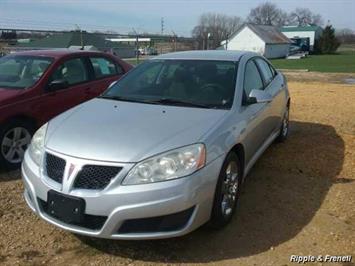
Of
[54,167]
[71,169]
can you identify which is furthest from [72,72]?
[71,169]

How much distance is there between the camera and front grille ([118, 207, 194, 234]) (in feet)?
11.0

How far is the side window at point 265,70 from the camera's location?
5.90m

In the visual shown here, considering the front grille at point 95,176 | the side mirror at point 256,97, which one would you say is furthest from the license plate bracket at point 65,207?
the side mirror at point 256,97

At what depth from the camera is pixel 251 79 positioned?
205 inches

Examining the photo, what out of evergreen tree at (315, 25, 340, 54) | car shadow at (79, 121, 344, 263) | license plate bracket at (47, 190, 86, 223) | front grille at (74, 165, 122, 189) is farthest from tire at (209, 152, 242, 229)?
evergreen tree at (315, 25, 340, 54)

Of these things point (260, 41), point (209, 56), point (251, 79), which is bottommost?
point (260, 41)

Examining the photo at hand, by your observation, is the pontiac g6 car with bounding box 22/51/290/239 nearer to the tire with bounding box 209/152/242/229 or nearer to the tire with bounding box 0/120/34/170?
the tire with bounding box 209/152/242/229

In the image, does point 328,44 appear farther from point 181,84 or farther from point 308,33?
point 181,84

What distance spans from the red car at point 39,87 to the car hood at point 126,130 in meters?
1.78

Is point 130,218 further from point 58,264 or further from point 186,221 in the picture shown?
point 58,264

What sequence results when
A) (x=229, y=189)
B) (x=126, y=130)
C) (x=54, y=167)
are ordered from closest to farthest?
(x=54, y=167)
(x=126, y=130)
(x=229, y=189)

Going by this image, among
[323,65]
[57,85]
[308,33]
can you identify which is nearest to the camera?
[57,85]

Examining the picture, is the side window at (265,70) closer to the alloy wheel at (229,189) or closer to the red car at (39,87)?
the alloy wheel at (229,189)

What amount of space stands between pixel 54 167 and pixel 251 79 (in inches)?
103
